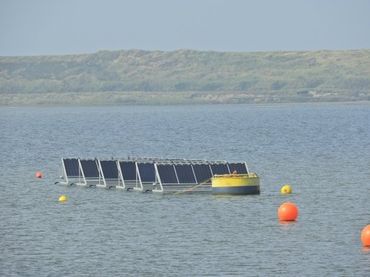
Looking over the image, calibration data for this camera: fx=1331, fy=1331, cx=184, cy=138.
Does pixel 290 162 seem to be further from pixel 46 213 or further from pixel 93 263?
pixel 93 263

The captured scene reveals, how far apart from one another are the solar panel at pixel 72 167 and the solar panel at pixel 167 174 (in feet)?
41.9

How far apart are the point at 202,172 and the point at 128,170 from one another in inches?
278

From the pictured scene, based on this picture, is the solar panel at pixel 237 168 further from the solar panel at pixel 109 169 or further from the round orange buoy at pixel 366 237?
the round orange buoy at pixel 366 237

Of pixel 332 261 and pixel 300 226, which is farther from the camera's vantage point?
pixel 300 226

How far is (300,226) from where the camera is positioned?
76375mm

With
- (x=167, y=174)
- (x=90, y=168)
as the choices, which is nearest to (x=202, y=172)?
(x=167, y=174)

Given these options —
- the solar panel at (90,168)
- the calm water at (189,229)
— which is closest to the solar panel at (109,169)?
the solar panel at (90,168)

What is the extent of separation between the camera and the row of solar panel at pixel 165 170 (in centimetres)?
9531

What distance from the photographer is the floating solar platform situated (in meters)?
95.1

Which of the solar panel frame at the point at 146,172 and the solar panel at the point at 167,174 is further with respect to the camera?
the solar panel frame at the point at 146,172

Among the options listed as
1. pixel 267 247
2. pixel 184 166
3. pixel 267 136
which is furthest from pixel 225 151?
pixel 267 247

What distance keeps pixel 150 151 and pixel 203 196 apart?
65.1 metres

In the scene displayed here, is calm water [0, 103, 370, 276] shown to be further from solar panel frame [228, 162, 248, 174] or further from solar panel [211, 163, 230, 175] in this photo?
solar panel [211, 163, 230, 175]

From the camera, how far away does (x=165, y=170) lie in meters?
95.3
